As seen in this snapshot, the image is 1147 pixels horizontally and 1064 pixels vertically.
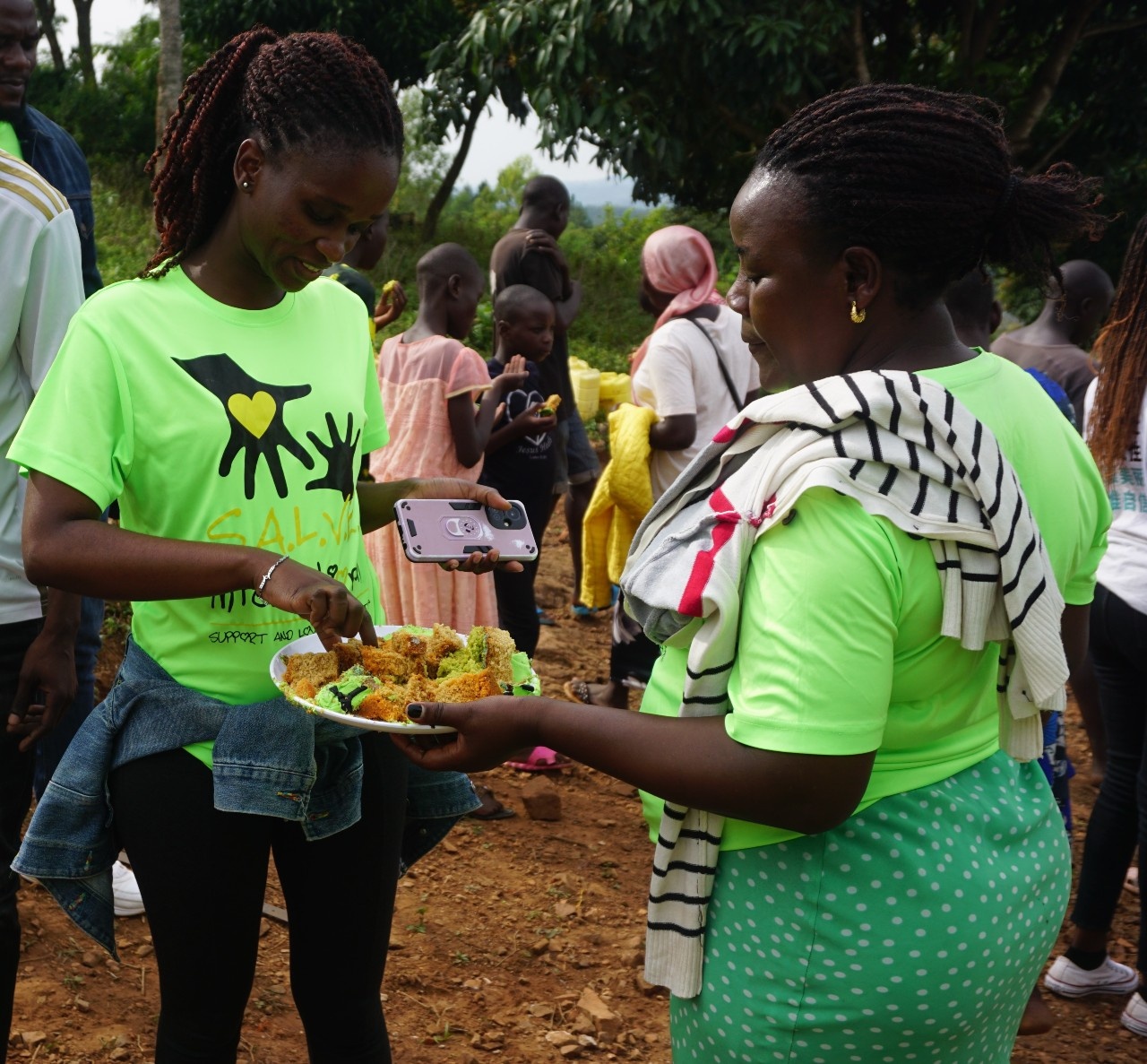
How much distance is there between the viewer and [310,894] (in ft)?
6.93

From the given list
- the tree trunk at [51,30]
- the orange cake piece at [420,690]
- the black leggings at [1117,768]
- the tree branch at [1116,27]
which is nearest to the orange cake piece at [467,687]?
the orange cake piece at [420,690]

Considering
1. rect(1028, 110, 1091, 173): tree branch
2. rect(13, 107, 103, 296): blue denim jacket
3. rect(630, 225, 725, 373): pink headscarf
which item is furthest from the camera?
rect(1028, 110, 1091, 173): tree branch

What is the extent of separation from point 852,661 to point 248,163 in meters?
1.31

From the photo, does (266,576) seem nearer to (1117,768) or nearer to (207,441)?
(207,441)

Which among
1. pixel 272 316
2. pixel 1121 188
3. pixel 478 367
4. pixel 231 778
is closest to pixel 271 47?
pixel 272 316

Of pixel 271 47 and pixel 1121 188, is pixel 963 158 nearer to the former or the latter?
pixel 271 47

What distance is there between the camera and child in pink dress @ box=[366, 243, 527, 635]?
179 inches

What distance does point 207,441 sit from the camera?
6.30 feet

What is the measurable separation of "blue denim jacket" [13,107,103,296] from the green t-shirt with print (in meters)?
1.38

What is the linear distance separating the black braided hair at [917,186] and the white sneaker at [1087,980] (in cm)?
288

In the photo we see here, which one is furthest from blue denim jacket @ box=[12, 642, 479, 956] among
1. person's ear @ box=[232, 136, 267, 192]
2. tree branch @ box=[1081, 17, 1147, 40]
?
tree branch @ box=[1081, 17, 1147, 40]

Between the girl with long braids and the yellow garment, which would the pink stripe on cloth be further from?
the yellow garment

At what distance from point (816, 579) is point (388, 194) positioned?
116cm

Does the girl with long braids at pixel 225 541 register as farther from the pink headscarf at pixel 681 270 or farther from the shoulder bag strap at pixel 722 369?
the pink headscarf at pixel 681 270
